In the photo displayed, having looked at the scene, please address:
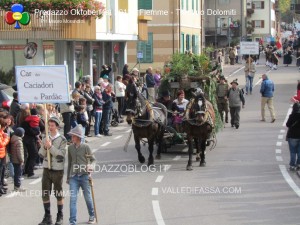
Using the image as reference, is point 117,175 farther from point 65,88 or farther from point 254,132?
point 254,132

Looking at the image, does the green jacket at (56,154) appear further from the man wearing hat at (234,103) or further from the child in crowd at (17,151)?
the man wearing hat at (234,103)

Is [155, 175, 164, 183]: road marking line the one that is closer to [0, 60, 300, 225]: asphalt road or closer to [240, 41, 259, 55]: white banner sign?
[0, 60, 300, 225]: asphalt road

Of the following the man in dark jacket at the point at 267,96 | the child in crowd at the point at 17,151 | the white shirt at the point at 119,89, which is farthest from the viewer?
the man in dark jacket at the point at 267,96

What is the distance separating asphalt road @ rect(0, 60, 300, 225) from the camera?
14.0 metres

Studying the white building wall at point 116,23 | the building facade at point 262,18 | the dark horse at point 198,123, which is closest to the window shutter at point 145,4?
the white building wall at point 116,23

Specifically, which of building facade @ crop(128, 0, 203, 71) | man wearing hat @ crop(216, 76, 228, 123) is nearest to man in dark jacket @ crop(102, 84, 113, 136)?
man wearing hat @ crop(216, 76, 228, 123)

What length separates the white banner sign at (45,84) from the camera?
46.7 feet

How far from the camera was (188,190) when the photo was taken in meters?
16.7

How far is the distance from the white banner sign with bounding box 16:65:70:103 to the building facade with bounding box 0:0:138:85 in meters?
14.0

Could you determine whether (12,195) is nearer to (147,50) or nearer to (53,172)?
(53,172)

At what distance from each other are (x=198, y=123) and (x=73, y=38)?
36.7ft

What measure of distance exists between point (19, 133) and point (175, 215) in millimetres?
4149

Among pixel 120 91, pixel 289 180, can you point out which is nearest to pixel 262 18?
pixel 120 91

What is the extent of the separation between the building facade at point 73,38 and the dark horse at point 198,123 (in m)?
10.3
